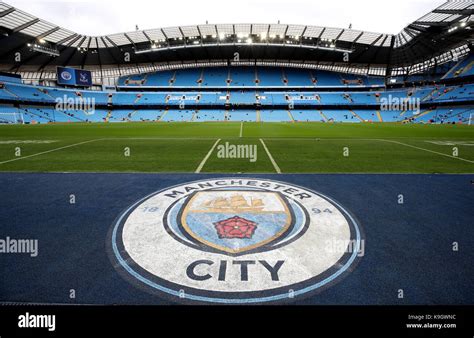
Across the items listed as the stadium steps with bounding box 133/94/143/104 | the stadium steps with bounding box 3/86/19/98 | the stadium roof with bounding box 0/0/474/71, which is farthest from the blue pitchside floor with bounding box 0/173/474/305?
the stadium steps with bounding box 133/94/143/104

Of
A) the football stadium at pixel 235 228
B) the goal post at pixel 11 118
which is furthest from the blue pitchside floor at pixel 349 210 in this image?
the goal post at pixel 11 118

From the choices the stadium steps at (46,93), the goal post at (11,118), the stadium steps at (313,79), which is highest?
the stadium steps at (313,79)

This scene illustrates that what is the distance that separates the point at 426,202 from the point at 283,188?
359 cm

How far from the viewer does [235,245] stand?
12.7 feet

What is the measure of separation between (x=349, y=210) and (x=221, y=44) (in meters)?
72.5

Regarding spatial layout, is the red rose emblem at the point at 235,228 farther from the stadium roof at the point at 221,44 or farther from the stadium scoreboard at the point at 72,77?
Answer: the stadium scoreboard at the point at 72,77

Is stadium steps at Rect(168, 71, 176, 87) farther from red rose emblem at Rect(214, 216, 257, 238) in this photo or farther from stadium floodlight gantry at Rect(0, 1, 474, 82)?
red rose emblem at Rect(214, 216, 257, 238)

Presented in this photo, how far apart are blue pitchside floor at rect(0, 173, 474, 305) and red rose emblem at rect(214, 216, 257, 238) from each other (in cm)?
165

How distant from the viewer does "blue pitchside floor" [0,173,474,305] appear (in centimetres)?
286

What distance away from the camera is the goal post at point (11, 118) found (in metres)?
45.5

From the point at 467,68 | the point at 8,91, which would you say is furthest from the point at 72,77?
the point at 467,68

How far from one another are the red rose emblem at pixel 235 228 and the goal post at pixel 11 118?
61.0 m
